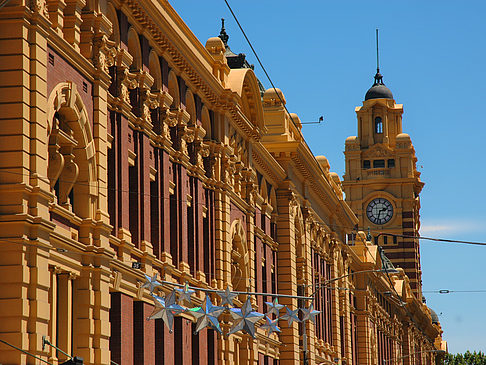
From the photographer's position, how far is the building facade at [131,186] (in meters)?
27.1

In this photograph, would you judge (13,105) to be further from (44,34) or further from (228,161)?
(228,161)

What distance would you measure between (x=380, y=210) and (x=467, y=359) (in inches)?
1962

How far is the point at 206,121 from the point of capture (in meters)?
45.8

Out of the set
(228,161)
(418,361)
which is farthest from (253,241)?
(418,361)

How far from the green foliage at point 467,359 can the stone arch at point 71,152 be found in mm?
153329

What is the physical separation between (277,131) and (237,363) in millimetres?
16441

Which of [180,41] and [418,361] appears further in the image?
[418,361]

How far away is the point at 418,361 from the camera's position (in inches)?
5221

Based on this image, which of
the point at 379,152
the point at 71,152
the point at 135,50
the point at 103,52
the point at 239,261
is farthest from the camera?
the point at 379,152

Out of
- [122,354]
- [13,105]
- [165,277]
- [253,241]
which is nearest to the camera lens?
[13,105]

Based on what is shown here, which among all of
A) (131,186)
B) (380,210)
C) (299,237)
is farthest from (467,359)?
(131,186)

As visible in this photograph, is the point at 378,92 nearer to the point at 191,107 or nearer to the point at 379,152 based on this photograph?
the point at 379,152

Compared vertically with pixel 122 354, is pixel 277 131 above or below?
above

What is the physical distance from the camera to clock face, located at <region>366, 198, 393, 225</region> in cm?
13862
